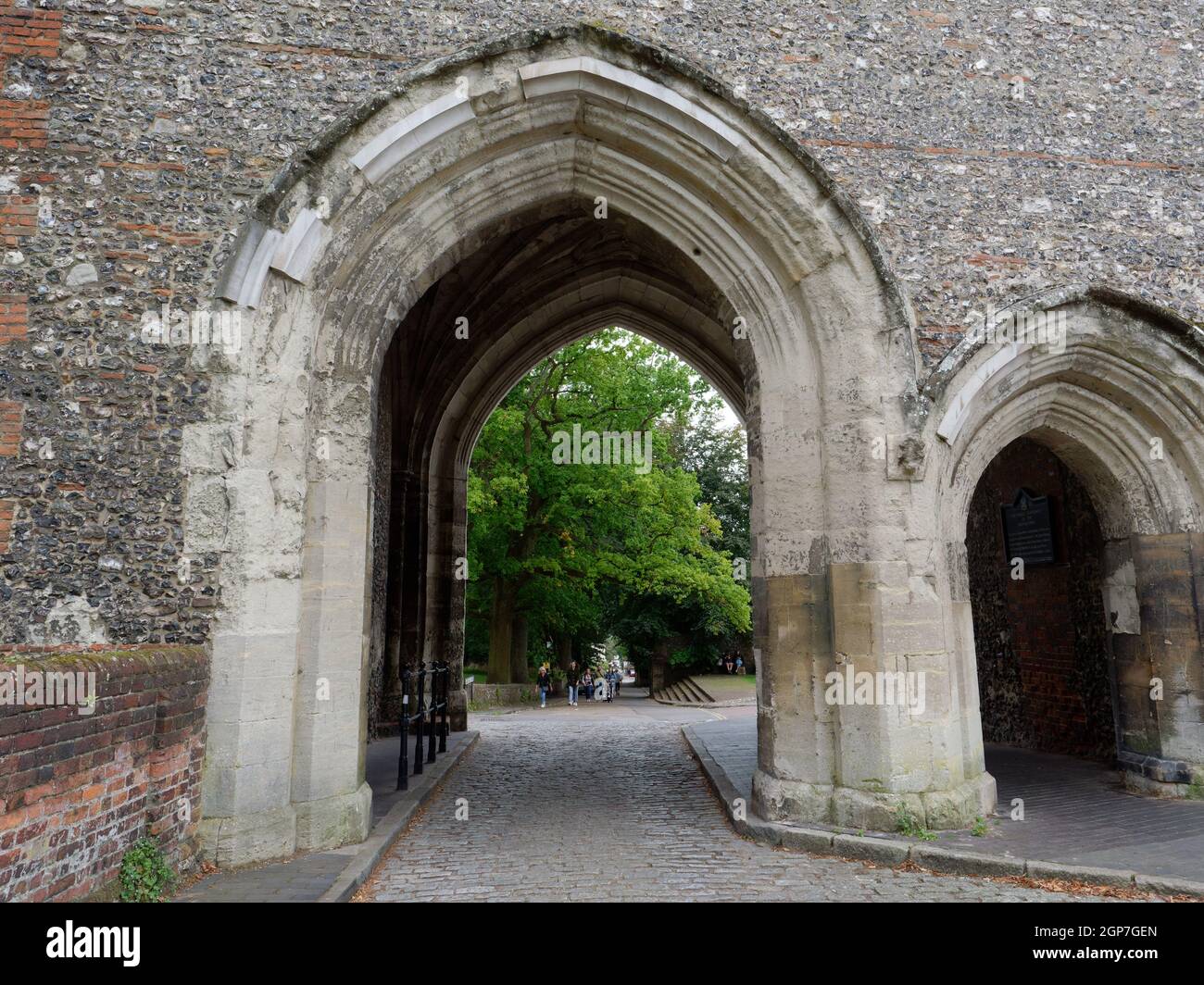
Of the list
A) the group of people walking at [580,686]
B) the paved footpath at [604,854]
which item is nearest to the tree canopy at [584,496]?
the group of people walking at [580,686]

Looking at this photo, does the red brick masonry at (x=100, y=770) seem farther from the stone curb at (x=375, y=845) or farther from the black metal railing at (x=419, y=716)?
the black metal railing at (x=419, y=716)

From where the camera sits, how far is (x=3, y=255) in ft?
17.8

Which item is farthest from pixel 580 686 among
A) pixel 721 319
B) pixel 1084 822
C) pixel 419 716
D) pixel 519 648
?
pixel 1084 822

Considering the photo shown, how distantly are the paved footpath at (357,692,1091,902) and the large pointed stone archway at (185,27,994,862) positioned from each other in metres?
0.64

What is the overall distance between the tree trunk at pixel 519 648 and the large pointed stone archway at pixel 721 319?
49.4 ft

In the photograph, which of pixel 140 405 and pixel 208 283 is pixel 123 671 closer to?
pixel 140 405

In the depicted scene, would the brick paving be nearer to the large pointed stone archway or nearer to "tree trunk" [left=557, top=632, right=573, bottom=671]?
the large pointed stone archway

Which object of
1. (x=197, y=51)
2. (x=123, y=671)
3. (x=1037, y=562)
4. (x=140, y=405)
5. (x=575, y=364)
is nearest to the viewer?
(x=123, y=671)

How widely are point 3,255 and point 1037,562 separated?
10.3 meters

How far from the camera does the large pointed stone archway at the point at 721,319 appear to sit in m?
5.31

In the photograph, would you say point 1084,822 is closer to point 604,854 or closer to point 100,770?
point 604,854

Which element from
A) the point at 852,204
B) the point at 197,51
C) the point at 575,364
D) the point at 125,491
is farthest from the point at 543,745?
the point at 575,364

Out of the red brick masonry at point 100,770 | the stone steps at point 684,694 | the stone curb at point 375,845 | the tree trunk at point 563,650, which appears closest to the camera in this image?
the red brick masonry at point 100,770

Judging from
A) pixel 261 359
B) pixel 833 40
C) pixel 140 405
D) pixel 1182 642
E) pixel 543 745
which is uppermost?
pixel 833 40
